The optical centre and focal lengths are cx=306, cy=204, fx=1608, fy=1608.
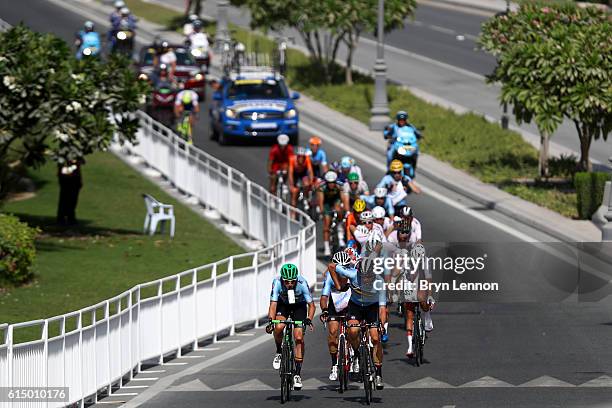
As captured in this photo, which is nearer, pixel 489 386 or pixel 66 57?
pixel 489 386

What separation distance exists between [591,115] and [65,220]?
11136 millimetres

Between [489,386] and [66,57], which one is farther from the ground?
[66,57]

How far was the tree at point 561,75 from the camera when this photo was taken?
32875mm

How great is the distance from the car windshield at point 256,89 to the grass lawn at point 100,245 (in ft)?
11.3

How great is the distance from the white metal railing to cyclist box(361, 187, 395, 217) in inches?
47.0

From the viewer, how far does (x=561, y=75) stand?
32.9m

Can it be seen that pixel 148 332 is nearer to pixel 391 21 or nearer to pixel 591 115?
pixel 591 115

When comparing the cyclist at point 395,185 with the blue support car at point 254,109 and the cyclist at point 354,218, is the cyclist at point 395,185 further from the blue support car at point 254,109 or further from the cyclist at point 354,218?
the blue support car at point 254,109

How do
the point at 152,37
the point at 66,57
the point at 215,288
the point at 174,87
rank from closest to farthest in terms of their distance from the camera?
the point at 215,288 → the point at 66,57 → the point at 174,87 → the point at 152,37

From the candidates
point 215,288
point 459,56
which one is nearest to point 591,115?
point 215,288

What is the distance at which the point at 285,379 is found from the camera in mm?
18328

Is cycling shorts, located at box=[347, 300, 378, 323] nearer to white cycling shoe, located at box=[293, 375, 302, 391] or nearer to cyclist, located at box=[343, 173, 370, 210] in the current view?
white cycling shoe, located at box=[293, 375, 302, 391]

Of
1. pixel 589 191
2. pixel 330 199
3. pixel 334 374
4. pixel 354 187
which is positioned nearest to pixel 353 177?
pixel 354 187

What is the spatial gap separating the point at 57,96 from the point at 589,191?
34.1 feet
